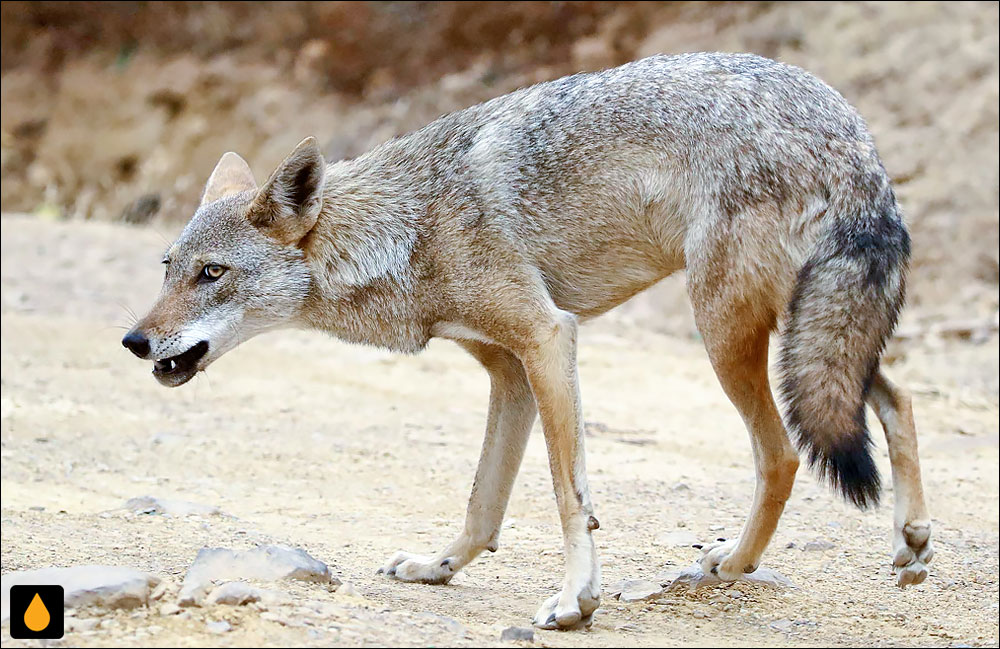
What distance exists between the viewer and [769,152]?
4516mm

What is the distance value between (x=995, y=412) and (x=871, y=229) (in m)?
5.91

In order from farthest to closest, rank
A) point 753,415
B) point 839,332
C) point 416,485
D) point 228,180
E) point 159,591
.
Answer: point 416,485
point 228,180
point 753,415
point 839,332
point 159,591

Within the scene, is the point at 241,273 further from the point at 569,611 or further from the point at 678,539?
the point at 678,539

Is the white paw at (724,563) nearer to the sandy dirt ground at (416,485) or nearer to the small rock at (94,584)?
the sandy dirt ground at (416,485)

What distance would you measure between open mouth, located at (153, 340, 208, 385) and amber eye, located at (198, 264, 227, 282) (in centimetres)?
28

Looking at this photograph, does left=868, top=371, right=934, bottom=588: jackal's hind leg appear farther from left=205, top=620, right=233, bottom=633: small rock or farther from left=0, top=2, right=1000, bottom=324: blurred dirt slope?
left=0, top=2, right=1000, bottom=324: blurred dirt slope

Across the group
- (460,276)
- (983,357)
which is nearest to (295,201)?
(460,276)

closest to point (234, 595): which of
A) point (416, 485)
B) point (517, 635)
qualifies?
point (517, 635)

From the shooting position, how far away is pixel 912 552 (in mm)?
4504

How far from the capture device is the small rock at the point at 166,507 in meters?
6.24

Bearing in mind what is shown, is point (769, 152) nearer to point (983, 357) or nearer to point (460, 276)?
point (460, 276)

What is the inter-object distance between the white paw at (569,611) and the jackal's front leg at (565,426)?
90 mm

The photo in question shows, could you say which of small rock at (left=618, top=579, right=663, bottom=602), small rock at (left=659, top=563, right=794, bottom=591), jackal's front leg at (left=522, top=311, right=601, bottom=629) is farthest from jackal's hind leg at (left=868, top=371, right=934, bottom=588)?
jackal's front leg at (left=522, top=311, right=601, bottom=629)

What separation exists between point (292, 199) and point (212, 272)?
1.52 feet
